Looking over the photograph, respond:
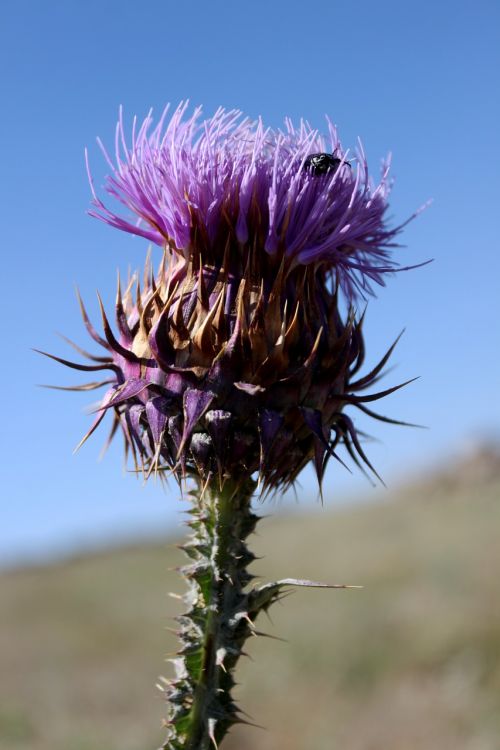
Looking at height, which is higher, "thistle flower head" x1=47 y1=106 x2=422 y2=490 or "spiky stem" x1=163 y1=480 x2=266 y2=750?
"thistle flower head" x1=47 y1=106 x2=422 y2=490

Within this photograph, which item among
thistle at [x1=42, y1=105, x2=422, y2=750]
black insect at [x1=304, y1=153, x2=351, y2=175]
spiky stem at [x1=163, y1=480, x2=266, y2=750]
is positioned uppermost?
black insect at [x1=304, y1=153, x2=351, y2=175]

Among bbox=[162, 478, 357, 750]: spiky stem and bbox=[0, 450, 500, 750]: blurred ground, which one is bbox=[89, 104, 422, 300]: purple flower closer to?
bbox=[162, 478, 357, 750]: spiky stem

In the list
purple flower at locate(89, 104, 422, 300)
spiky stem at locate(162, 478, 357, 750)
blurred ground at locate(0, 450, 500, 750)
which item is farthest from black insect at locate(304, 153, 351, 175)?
blurred ground at locate(0, 450, 500, 750)

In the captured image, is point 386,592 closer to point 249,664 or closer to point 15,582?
point 249,664

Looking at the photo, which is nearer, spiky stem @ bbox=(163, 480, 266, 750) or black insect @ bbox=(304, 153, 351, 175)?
spiky stem @ bbox=(163, 480, 266, 750)

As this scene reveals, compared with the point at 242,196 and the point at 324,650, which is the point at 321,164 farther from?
→ the point at 324,650

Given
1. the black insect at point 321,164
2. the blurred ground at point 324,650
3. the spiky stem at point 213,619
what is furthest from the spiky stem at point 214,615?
the blurred ground at point 324,650

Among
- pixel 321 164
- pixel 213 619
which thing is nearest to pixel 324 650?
pixel 213 619

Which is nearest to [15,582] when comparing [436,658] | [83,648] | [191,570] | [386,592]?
[83,648]
